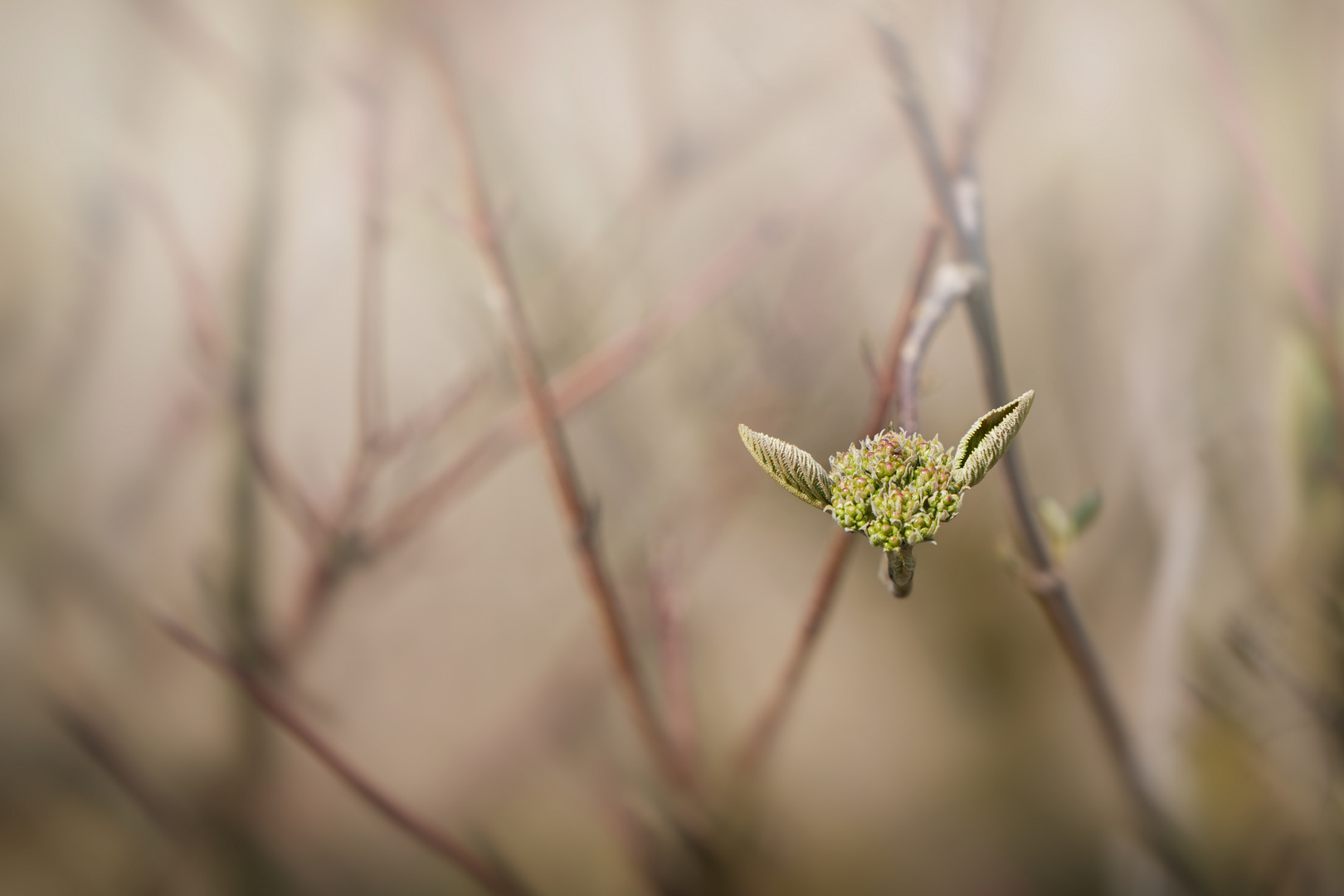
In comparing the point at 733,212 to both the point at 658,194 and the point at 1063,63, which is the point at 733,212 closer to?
the point at 658,194

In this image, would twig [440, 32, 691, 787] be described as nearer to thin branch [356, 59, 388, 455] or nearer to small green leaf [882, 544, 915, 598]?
thin branch [356, 59, 388, 455]

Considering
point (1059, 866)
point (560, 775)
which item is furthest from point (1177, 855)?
point (560, 775)

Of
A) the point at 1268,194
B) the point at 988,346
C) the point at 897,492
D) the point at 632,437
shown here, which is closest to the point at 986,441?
the point at 897,492

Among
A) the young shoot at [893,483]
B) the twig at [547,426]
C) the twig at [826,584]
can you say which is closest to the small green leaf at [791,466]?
the young shoot at [893,483]

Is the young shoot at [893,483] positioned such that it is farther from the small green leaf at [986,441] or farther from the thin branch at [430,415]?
the thin branch at [430,415]

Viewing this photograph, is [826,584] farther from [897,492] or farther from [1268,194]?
[1268,194]

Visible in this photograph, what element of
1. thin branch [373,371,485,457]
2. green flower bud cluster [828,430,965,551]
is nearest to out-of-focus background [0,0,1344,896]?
thin branch [373,371,485,457]
